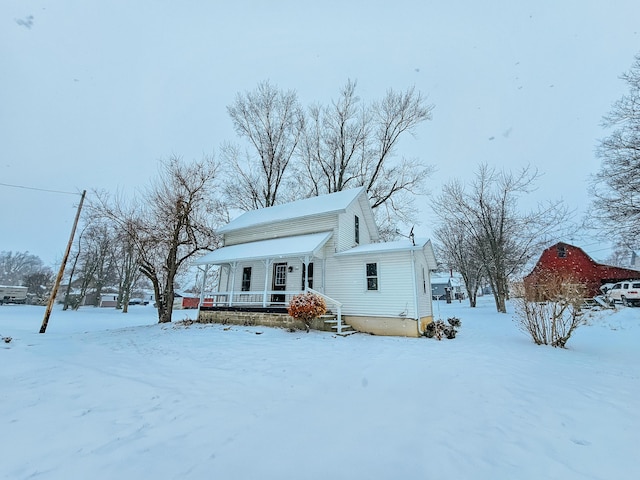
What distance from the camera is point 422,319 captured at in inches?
469

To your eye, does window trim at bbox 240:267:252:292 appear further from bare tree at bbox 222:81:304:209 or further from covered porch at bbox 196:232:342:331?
bare tree at bbox 222:81:304:209

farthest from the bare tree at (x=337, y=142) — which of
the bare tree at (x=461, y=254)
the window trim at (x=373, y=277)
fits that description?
the window trim at (x=373, y=277)

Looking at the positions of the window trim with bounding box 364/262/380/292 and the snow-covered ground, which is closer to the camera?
the snow-covered ground

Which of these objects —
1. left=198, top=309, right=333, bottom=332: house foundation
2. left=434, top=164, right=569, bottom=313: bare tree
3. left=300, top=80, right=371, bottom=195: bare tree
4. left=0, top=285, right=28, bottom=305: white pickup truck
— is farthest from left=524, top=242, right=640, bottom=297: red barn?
left=0, top=285, right=28, bottom=305: white pickup truck

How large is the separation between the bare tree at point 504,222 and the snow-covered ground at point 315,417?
15.6 metres

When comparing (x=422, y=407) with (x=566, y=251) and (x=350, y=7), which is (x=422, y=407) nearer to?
(x=566, y=251)

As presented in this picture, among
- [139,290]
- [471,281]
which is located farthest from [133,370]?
[139,290]

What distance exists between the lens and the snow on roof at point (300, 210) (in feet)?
45.6

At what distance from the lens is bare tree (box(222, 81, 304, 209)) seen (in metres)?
22.6

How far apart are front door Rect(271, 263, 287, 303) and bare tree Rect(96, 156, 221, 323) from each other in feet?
17.4

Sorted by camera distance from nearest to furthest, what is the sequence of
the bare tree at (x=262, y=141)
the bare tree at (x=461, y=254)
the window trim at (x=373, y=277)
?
1. the window trim at (x=373, y=277)
2. the bare tree at (x=262, y=141)
3. the bare tree at (x=461, y=254)

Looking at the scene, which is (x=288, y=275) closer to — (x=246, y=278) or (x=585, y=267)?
(x=246, y=278)

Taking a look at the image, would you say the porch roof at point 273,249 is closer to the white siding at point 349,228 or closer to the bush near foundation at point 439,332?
the white siding at point 349,228

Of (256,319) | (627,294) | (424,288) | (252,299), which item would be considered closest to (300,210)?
(252,299)
